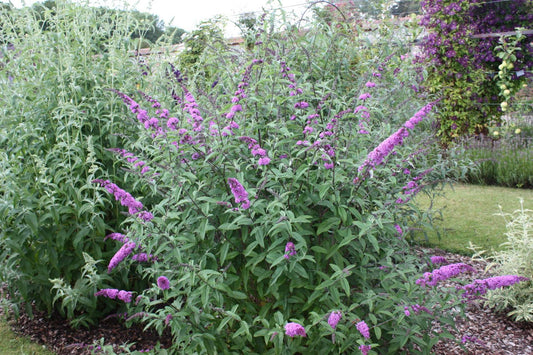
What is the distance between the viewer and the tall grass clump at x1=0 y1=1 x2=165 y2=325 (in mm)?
3051

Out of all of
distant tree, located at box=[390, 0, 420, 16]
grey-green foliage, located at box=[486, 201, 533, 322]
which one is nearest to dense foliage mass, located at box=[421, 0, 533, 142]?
grey-green foliage, located at box=[486, 201, 533, 322]

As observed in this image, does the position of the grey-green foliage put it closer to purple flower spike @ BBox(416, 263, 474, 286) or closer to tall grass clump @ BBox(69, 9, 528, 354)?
tall grass clump @ BBox(69, 9, 528, 354)

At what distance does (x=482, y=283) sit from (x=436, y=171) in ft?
5.19

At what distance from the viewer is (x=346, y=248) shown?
2.38 meters

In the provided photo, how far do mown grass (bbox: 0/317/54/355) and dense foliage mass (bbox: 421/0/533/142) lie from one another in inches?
304

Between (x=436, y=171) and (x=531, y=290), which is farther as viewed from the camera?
(x=436, y=171)

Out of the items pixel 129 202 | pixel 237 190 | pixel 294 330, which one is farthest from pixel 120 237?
pixel 294 330

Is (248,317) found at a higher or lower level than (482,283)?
lower

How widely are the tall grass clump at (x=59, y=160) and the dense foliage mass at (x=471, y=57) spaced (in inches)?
277

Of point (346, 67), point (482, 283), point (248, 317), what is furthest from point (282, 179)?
point (346, 67)

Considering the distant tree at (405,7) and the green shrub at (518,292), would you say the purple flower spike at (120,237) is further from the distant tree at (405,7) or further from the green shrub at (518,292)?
the distant tree at (405,7)

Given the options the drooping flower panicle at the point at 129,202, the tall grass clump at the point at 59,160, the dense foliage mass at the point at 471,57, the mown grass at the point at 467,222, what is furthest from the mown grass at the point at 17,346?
the dense foliage mass at the point at 471,57

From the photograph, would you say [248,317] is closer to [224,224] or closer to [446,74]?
[224,224]

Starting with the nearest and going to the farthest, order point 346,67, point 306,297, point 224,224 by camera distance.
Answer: point 224,224, point 306,297, point 346,67
